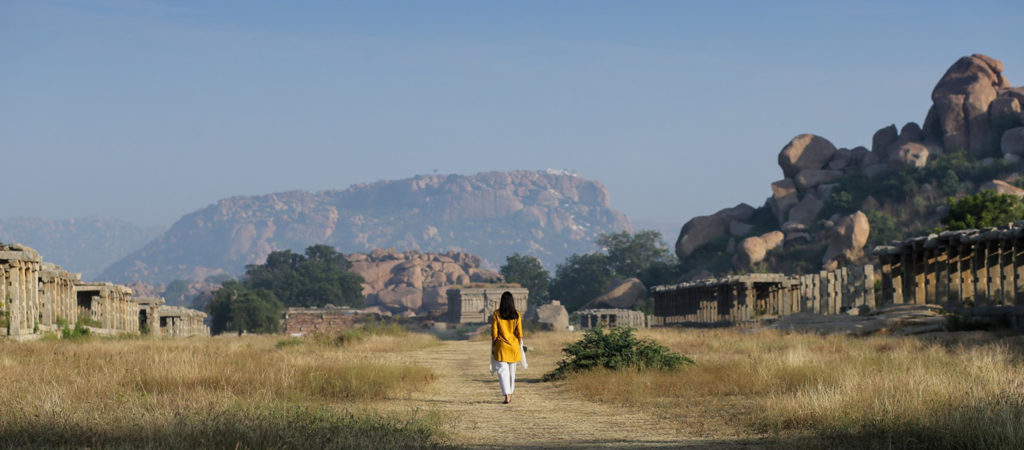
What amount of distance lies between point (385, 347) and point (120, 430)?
27.7 m

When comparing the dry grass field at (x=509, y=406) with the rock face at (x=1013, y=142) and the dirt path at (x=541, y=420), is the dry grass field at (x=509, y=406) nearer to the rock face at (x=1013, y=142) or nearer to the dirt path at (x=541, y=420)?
the dirt path at (x=541, y=420)

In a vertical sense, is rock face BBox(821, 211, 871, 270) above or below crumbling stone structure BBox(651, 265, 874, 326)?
above

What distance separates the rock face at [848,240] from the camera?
101812mm

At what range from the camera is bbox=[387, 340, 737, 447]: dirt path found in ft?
37.3

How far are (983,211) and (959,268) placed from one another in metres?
35.2

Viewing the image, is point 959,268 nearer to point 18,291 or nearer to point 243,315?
point 18,291

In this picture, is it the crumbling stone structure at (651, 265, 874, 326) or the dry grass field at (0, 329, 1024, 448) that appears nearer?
the dry grass field at (0, 329, 1024, 448)

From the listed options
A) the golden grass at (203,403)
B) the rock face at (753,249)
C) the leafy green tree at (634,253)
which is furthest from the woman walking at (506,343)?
the leafy green tree at (634,253)

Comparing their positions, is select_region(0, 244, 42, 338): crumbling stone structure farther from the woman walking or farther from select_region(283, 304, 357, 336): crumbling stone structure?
select_region(283, 304, 357, 336): crumbling stone structure

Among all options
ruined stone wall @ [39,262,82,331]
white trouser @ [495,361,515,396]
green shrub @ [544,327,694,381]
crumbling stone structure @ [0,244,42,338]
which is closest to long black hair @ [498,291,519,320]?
white trouser @ [495,361,515,396]

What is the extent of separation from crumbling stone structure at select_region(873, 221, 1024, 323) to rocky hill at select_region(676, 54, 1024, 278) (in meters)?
60.8

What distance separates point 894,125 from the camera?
428 ft

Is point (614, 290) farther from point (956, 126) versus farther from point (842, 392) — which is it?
point (842, 392)

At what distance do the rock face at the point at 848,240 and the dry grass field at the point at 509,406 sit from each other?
8401cm
